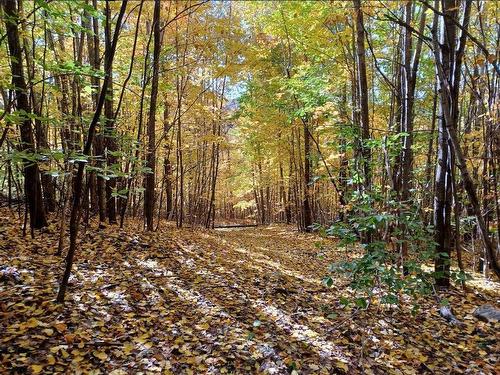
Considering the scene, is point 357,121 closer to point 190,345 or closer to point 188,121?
point 188,121

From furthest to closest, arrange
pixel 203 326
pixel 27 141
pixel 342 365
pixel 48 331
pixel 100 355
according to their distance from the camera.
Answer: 1. pixel 27 141
2. pixel 203 326
3. pixel 342 365
4. pixel 48 331
5. pixel 100 355

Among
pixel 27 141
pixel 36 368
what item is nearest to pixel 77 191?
pixel 36 368

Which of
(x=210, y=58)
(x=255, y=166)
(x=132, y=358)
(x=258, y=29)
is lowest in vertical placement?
(x=132, y=358)

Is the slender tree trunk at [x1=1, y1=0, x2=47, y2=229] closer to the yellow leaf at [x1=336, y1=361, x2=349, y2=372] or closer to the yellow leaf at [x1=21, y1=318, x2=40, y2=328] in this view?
the yellow leaf at [x1=21, y1=318, x2=40, y2=328]

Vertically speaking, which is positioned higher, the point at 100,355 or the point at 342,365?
the point at 100,355

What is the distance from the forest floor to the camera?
3.14 metres

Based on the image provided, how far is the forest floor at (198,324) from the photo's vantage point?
3137 millimetres

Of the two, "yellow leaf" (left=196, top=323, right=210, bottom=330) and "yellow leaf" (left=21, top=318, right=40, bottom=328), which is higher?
"yellow leaf" (left=21, top=318, right=40, bottom=328)

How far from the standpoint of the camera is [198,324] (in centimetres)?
391

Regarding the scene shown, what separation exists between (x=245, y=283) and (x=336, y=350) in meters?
2.11

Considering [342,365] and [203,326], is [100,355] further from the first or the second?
[342,365]

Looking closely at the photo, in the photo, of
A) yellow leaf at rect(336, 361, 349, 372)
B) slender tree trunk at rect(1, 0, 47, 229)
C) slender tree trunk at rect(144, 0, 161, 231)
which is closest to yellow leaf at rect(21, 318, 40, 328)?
slender tree trunk at rect(1, 0, 47, 229)

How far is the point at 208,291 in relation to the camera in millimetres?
4871

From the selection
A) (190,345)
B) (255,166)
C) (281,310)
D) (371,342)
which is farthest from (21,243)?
(255,166)
